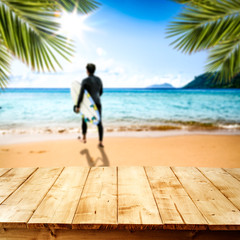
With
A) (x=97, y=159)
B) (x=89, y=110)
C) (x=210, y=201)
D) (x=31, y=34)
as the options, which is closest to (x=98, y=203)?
(x=210, y=201)

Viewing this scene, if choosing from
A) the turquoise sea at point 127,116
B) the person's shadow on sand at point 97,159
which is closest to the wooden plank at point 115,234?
the person's shadow on sand at point 97,159

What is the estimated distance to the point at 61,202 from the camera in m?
1.35

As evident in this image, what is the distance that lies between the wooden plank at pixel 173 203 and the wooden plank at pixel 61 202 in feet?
1.66

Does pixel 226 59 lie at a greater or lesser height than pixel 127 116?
greater

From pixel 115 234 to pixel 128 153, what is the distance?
3.13 meters

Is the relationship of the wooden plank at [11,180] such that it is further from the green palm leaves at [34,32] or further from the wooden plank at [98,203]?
the green palm leaves at [34,32]

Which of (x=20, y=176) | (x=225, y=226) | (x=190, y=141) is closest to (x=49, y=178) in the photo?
(x=20, y=176)

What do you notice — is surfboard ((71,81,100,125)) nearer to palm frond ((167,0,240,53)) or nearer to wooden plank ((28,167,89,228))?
palm frond ((167,0,240,53))

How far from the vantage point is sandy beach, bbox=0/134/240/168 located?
3.79 metres

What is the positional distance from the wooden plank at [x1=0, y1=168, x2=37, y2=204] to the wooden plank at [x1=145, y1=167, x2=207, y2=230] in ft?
3.11

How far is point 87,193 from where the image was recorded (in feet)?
4.84

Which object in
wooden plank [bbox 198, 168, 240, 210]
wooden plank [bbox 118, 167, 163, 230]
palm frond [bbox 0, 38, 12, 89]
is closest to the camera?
wooden plank [bbox 118, 167, 163, 230]

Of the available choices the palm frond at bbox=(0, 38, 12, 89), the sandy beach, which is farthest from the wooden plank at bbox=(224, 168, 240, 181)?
the palm frond at bbox=(0, 38, 12, 89)

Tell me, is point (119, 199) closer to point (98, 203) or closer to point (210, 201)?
point (98, 203)
